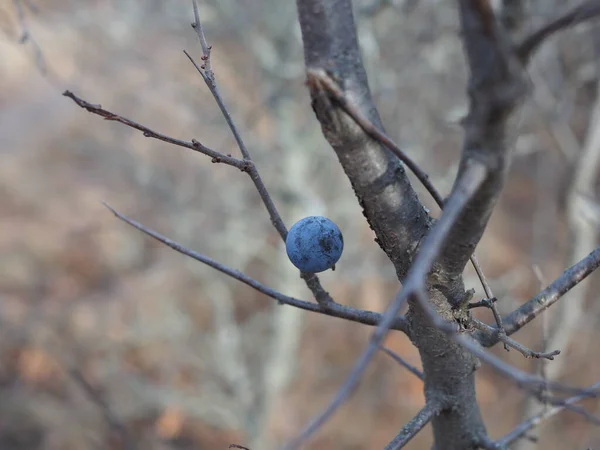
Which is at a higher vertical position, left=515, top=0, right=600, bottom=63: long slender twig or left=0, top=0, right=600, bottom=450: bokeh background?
left=0, top=0, right=600, bottom=450: bokeh background

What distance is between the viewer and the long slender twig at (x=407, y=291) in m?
0.37

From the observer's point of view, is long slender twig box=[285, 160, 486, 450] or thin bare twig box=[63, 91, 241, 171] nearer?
long slender twig box=[285, 160, 486, 450]

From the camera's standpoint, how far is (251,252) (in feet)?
16.1

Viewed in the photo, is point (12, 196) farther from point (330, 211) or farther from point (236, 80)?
point (330, 211)

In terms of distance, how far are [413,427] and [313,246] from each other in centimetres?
28

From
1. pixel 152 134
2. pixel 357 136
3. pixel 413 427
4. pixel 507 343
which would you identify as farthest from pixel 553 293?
pixel 152 134

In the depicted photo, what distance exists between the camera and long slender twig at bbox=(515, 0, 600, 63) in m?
0.39

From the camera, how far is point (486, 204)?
52 cm

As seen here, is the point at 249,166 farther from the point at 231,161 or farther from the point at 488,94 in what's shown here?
the point at 488,94

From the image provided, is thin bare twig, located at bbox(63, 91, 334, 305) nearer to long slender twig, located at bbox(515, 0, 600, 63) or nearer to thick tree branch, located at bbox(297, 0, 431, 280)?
thick tree branch, located at bbox(297, 0, 431, 280)

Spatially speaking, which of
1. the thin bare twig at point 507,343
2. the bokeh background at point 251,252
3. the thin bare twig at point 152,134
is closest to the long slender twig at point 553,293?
the thin bare twig at point 507,343

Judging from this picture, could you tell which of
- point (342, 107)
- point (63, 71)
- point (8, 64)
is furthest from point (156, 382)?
point (8, 64)

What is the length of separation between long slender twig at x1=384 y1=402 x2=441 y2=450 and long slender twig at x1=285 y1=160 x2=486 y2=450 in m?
0.30

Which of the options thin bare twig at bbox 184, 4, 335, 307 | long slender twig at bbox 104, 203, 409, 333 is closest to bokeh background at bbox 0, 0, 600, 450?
thin bare twig at bbox 184, 4, 335, 307
